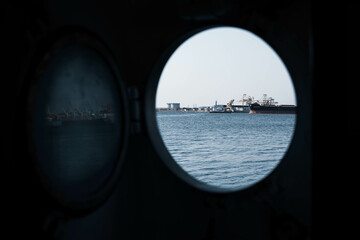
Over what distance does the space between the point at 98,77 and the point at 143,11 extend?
0.67 m

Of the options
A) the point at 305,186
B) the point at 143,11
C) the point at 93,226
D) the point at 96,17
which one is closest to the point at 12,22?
the point at 96,17

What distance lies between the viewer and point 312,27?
144 centimetres

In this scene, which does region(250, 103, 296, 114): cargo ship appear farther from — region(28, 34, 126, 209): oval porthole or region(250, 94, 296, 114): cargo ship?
region(28, 34, 126, 209): oval porthole

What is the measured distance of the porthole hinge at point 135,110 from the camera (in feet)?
8.57

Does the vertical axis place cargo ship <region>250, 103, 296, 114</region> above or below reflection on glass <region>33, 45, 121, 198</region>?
below

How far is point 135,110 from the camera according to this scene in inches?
103

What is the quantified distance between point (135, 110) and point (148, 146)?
32cm

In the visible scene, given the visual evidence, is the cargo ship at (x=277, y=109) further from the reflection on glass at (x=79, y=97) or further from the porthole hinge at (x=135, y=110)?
the reflection on glass at (x=79, y=97)

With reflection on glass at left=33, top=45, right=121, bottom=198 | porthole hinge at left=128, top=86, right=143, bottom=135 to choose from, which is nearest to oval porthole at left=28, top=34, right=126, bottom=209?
reflection on glass at left=33, top=45, right=121, bottom=198

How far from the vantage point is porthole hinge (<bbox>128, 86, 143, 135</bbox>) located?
2.61 meters

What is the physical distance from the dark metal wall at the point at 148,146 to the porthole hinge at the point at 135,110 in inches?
0.5

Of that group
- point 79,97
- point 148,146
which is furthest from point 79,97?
point 148,146

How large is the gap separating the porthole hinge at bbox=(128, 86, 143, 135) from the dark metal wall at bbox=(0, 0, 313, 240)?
1cm

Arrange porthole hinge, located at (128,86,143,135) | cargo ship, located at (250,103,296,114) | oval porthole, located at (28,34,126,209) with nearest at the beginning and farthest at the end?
oval porthole, located at (28,34,126,209), porthole hinge, located at (128,86,143,135), cargo ship, located at (250,103,296,114)
